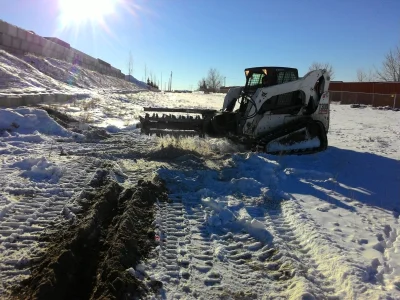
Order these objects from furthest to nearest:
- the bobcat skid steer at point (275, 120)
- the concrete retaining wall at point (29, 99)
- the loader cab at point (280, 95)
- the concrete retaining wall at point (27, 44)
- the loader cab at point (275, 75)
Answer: the concrete retaining wall at point (27, 44)
the concrete retaining wall at point (29, 99)
the loader cab at point (275, 75)
the loader cab at point (280, 95)
the bobcat skid steer at point (275, 120)

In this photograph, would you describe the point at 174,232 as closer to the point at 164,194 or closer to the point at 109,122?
the point at 164,194

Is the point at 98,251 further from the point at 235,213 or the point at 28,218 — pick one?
the point at 235,213

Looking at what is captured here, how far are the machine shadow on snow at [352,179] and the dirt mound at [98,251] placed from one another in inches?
118

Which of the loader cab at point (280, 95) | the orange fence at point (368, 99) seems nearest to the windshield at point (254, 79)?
the loader cab at point (280, 95)

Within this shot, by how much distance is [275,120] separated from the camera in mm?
9328

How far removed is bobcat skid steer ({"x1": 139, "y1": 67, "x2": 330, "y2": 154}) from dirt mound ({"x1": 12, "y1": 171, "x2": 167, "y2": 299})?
4434mm

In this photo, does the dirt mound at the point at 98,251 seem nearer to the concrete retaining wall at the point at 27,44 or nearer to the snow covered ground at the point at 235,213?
the snow covered ground at the point at 235,213

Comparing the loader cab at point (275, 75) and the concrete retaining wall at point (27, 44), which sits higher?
the concrete retaining wall at point (27, 44)

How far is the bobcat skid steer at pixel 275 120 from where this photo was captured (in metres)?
8.96

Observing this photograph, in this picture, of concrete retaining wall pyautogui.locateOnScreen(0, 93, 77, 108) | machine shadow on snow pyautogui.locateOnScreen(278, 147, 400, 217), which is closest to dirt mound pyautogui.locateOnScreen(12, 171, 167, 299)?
machine shadow on snow pyautogui.locateOnScreen(278, 147, 400, 217)

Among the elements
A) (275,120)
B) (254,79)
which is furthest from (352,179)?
(254,79)

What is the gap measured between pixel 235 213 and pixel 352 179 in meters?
3.54

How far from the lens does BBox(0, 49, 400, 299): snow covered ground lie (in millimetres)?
3348

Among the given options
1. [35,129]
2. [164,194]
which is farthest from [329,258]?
[35,129]
